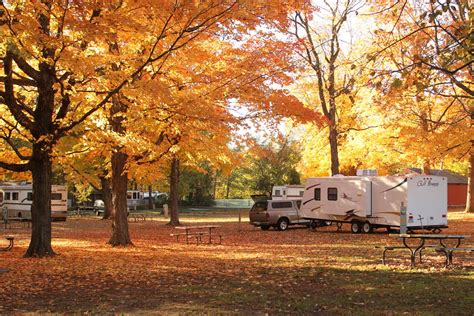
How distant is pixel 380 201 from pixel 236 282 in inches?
586

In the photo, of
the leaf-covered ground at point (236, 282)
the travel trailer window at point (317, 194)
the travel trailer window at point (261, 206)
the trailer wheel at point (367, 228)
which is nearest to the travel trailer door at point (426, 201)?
the trailer wheel at point (367, 228)

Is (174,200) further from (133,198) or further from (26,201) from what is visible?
(133,198)

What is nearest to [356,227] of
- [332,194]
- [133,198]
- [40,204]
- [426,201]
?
[332,194]

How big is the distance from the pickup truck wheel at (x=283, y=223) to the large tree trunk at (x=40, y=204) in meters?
14.7

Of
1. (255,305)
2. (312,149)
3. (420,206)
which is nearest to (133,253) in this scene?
(255,305)

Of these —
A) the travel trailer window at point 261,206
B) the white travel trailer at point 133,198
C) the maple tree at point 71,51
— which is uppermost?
the maple tree at point 71,51

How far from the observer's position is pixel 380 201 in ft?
78.1

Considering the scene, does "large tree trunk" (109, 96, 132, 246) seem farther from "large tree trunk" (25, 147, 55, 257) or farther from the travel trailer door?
the travel trailer door

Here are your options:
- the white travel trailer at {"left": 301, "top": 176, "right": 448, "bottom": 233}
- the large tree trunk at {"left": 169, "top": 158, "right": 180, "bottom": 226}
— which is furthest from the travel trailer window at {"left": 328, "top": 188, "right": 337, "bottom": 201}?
the large tree trunk at {"left": 169, "top": 158, "right": 180, "bottom": 226}

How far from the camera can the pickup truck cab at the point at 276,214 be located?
2762 cm

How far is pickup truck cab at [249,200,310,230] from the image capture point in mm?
27625

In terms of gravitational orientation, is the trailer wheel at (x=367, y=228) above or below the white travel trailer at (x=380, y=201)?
below

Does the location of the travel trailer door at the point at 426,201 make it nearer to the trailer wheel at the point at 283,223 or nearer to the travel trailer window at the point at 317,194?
the travel trailer window at the point at 317,194

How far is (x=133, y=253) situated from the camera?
16.4m
